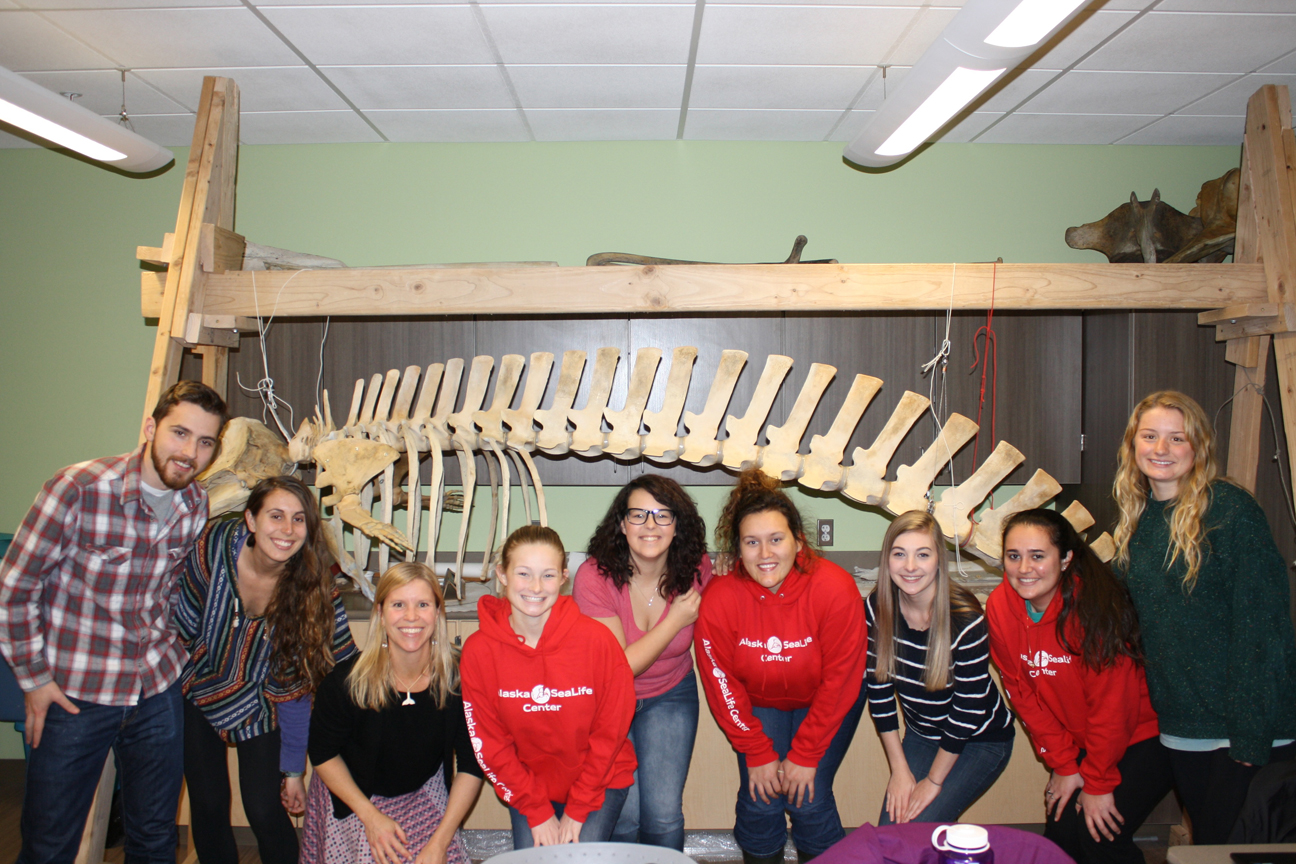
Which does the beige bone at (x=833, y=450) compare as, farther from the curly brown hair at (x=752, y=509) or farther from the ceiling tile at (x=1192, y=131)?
the ceiling tile at (x=1192, y=131)

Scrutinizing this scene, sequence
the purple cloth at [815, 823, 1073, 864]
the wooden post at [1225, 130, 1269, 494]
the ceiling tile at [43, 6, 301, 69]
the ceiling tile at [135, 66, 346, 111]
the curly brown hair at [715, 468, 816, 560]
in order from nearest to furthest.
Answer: the purple cloth at [815, 823, 1073, 864] → the curly brown hair at [715, 468, 816, 560] → the ceiling tile at [43, 6, 301, 69] → the wooden post at [1225, 130, 1269, 494] → the ceiling tile at [135, 66, 346, 111]

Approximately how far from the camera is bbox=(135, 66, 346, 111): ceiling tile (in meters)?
3.21

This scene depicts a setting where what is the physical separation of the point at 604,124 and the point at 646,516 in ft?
7.84

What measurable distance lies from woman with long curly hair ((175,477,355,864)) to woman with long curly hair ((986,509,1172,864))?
6.79 feet

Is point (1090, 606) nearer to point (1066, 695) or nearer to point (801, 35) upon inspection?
point (1066, 695)

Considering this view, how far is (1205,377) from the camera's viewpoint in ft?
11.1

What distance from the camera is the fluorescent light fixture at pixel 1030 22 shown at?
1.87 metres

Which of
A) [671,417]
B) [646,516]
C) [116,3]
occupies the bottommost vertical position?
[646,516]

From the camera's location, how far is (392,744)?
2.09 m

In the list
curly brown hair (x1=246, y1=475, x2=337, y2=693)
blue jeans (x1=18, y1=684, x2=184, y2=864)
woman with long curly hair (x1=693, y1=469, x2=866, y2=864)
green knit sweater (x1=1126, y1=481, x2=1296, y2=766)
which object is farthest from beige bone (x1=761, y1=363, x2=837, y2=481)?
blue jeans (x1=18, y1=684, x2=184, y2=864)

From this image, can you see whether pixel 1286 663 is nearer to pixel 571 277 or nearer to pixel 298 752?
pixel 571 277

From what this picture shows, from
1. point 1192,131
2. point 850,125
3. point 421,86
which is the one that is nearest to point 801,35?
point 850,125

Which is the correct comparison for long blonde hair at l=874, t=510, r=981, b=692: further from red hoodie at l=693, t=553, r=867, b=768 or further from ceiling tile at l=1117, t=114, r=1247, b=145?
ceiling tile at l=1117, t=114, r=1247, b=145

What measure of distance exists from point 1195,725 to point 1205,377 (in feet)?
6.60
